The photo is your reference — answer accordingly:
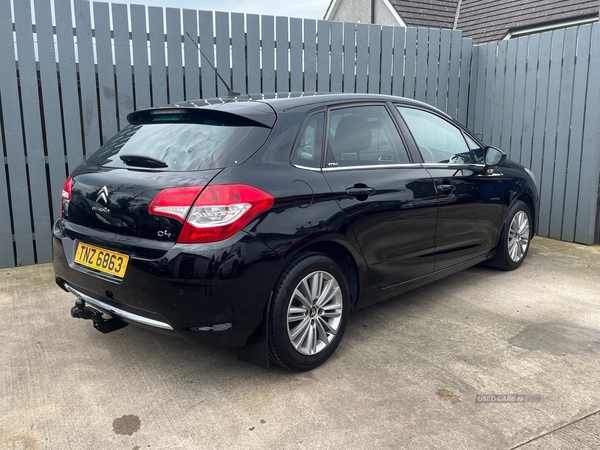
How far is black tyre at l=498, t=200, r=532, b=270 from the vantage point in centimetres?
488

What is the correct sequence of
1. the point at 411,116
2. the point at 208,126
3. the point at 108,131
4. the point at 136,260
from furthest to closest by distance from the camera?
1. the point at 108,131
2. the point at 411,116
3. the point at 208,126
4. the point at 136,260

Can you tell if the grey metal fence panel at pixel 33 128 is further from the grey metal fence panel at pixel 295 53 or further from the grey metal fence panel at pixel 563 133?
the grey metal fence panel at pixel 563 133

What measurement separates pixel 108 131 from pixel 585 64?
5418mm

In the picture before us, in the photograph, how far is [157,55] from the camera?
547cm

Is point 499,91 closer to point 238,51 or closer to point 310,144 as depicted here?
point 238,51

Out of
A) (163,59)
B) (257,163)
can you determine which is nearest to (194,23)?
(163,59)

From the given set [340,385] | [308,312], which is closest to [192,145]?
[308,312]

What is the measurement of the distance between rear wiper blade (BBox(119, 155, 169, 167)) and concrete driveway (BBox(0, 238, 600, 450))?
1232 millimetres

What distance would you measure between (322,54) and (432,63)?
5.61ft

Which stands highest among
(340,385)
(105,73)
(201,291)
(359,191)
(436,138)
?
(105,73)

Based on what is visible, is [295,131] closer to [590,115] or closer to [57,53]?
[57,53]

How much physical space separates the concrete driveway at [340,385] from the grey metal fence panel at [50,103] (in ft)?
5.02

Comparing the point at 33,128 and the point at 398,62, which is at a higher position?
the point at 398,62

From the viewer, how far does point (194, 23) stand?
555 centimetres
